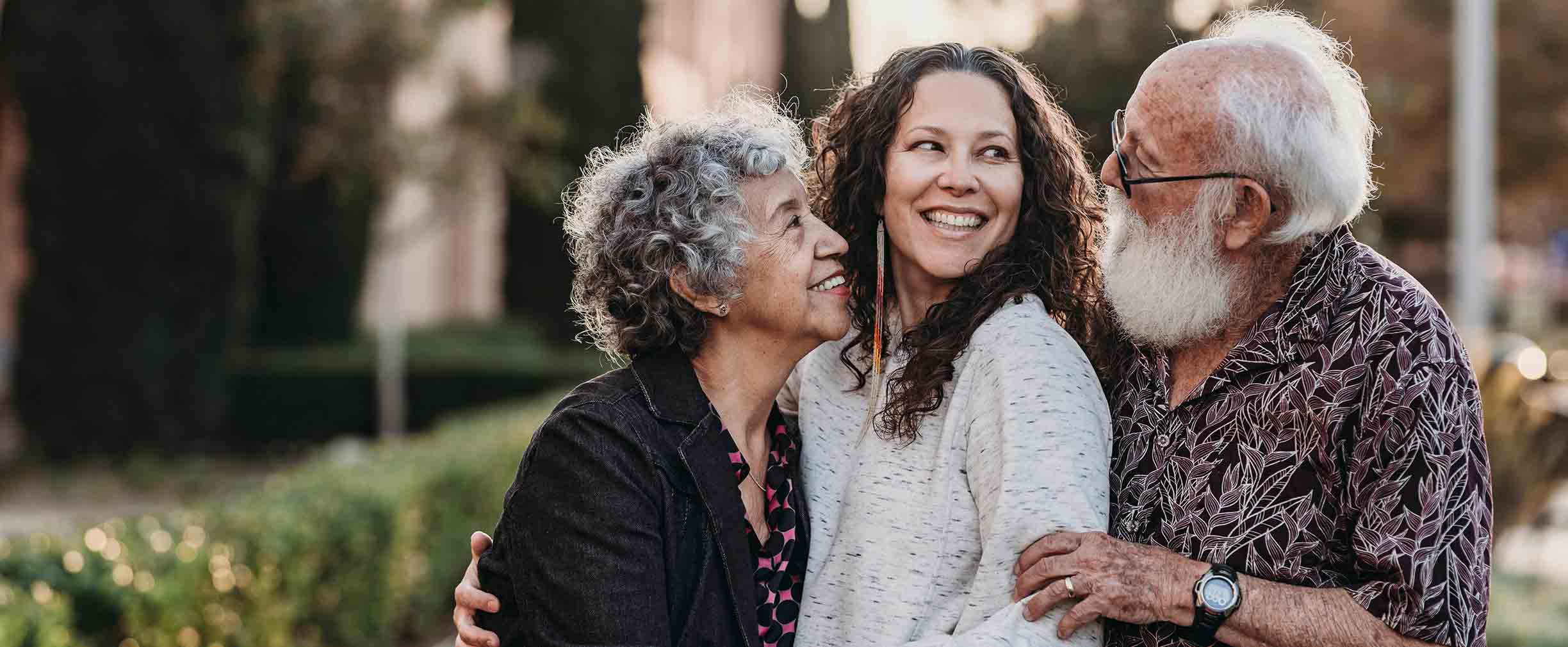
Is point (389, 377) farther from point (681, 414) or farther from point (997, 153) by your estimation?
point (997, 153)

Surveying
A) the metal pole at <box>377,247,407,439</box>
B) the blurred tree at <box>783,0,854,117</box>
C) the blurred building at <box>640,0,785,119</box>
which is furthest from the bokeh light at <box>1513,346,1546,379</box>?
the blurred building at <box>640,0,785,119</box>

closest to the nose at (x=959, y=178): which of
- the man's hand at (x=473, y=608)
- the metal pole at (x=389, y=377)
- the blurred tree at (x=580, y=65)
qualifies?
the man's hand at (x=473, y=608)

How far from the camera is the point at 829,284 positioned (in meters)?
2.55

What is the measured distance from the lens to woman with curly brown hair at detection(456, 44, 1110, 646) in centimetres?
216

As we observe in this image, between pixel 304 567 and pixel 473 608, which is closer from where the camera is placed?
pixel 473 608

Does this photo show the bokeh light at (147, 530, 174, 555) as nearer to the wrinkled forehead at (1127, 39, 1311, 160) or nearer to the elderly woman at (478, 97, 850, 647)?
the elderly woman at (478, 97, 850, 647)

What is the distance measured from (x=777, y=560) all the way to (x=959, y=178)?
716 mm

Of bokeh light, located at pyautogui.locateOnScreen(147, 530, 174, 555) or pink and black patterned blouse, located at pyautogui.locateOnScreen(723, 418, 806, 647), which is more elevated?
pink and black patterned blouse, located at pyautogui.locateOnScreen(723, 418, 806, 647)

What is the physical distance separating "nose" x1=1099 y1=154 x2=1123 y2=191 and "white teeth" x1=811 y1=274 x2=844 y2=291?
0.49m

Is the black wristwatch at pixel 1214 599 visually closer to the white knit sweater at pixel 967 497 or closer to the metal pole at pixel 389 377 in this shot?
the white knit sweater at pixel 967 497

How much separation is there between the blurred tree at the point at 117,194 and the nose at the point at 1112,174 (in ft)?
37.0

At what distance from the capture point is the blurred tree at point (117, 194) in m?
12.1

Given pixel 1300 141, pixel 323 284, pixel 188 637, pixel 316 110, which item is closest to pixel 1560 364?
pixel 316 110

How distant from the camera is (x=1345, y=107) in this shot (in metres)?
2.25
